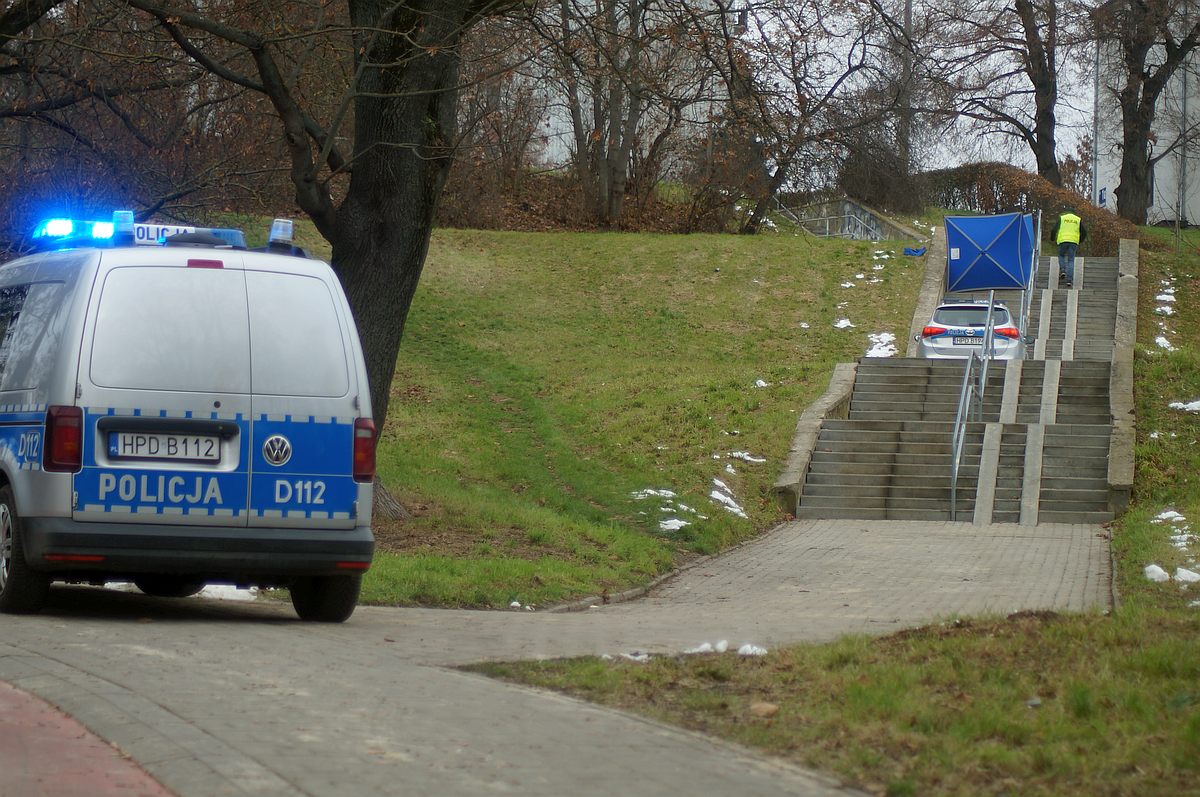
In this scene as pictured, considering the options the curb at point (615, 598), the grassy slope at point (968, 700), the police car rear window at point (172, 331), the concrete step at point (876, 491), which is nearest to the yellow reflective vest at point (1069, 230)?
the concrete step at point (876, 491)

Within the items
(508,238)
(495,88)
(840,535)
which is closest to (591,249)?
(508,238)

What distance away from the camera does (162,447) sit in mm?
7699

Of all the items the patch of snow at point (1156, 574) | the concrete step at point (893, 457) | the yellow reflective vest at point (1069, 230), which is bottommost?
the patch of snow at point (1156, 574)

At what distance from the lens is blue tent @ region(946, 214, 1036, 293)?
28.0 m

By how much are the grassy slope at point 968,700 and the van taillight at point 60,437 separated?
2.55 meters

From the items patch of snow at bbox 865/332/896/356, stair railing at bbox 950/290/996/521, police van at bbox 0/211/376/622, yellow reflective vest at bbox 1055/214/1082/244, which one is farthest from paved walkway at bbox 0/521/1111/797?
yellow reflective vest at bbox 1055/214/1082/244

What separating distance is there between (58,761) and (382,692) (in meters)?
1.49

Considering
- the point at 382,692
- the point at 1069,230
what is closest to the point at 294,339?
the point at 382,692

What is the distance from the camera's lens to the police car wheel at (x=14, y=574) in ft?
25.6

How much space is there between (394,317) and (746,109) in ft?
13.2

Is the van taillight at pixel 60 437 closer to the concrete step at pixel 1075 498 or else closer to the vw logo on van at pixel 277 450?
the vw logo on van at pixel 277 450

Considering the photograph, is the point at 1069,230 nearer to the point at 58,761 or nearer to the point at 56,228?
the point at 56,228

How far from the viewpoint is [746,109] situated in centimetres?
1402

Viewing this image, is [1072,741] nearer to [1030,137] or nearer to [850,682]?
[850,682]
